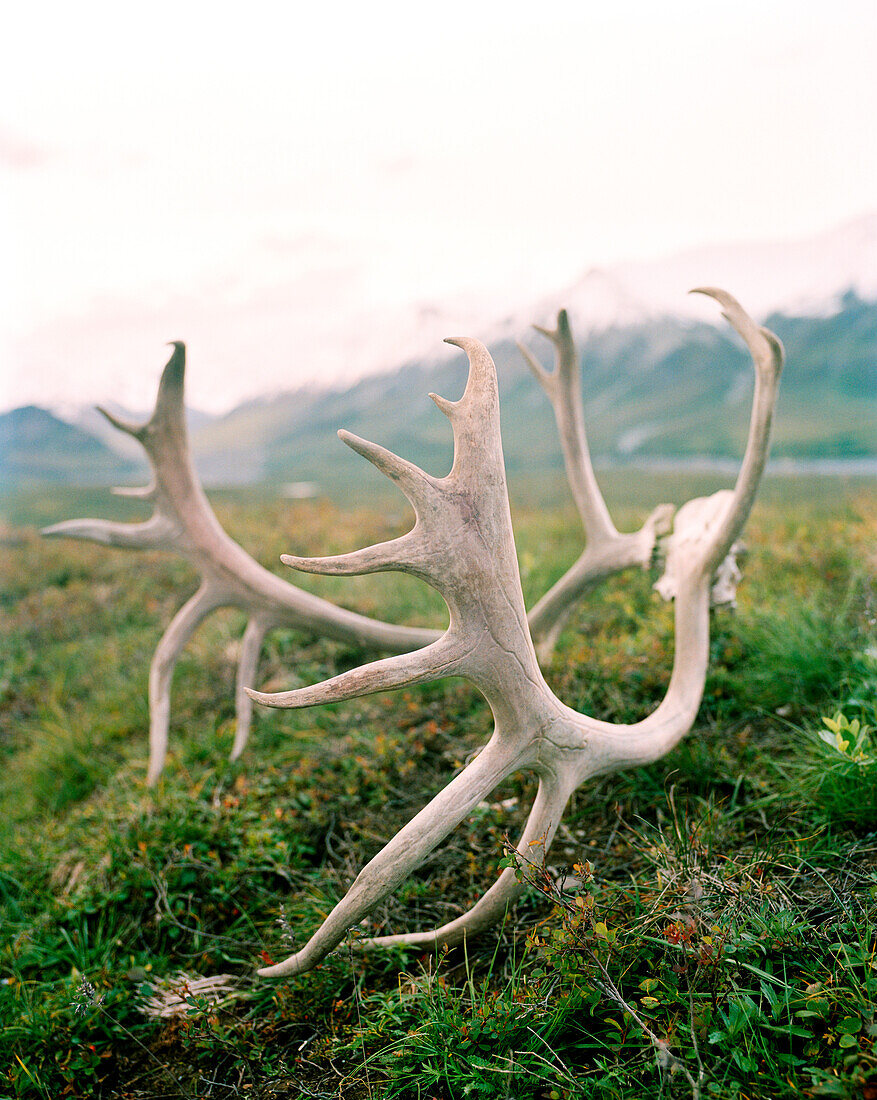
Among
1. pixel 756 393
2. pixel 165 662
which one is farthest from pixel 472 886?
pixel 756 393

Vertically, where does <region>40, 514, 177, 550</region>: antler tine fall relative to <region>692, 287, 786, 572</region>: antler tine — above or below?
below

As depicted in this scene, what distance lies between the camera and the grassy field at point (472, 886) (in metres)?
1.48

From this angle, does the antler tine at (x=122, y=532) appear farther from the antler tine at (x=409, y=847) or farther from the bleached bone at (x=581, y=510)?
the antler tine at (x=409, y=847)

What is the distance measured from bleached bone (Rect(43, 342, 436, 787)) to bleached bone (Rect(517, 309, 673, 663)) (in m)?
0.74

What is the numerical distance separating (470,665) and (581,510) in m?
1.70

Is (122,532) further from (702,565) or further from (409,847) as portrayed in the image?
(702,565)

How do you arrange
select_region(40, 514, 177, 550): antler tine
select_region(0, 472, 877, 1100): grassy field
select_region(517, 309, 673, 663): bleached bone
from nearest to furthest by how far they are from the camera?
select_region(0, 472, 877, 1100): grassy field → select_region(40, 514, 177, 550): antler tine → select_region(517, 309, 673, 663): bleached bone

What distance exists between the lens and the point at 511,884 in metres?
1.76

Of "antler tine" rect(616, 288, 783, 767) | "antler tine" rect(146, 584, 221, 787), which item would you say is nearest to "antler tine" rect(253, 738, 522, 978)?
"antler tine" rect(616, 288, 783, 767)

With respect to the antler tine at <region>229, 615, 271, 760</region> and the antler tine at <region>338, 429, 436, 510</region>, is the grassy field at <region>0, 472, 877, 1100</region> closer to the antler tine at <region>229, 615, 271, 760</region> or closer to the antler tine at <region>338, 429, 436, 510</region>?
the antler tine at <region>229, 615, 271, 760</region>

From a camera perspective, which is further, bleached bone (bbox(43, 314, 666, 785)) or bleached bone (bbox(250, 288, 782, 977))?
bleached bone (bbox(43, 314, 666, 785))

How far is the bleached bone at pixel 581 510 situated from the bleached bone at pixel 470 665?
1.22 m

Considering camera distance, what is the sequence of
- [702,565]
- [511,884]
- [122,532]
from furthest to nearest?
1. [122,532]
2. [702,565]
3. [511,884]

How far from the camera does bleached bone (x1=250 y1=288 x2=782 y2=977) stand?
4.87 ft
